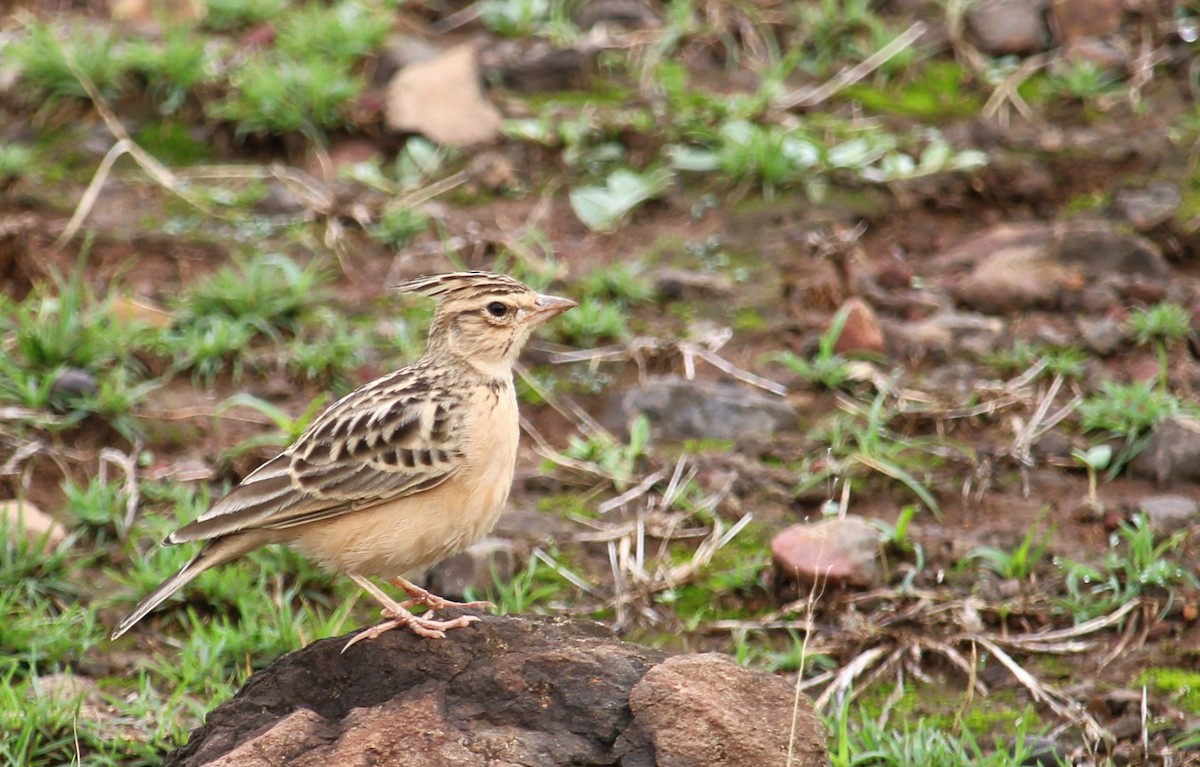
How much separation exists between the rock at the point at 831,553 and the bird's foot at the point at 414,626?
176cm

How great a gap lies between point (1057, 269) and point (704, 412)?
7.73 ft

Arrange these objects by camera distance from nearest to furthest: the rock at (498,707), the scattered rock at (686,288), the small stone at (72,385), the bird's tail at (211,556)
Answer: the rock at (498,707) → the bird's tail at (211,556) → the small stone at (72,385) → the scattered rock at (686,288)

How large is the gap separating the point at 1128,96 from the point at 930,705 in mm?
5457

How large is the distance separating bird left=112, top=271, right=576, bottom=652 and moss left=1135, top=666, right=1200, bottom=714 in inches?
100

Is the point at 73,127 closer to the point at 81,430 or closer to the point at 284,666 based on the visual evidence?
the point at 81,430

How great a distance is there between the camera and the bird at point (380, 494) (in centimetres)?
546

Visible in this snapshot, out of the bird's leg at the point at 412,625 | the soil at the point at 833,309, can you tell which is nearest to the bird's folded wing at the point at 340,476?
the bird's leg at the point at 412,625

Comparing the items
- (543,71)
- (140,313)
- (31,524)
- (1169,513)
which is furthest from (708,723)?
(543,71)

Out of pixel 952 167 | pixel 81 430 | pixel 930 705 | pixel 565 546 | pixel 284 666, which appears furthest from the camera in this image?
pixel 952 167

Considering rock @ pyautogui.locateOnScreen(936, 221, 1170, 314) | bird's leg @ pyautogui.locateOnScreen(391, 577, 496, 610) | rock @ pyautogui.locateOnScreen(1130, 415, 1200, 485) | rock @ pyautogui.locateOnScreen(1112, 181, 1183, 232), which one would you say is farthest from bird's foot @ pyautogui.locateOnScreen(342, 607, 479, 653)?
rock @ pyautogui.locateOnScreen(1112, 181, 1183, 232)

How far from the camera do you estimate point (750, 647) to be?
636cm

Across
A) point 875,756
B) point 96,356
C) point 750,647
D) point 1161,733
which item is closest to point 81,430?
point 96,356

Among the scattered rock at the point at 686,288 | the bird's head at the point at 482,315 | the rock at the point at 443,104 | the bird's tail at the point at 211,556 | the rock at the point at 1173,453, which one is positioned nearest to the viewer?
the bird's tail at the point at 211,556

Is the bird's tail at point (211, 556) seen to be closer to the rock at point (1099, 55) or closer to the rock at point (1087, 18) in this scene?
the rock at point (1099, 55)
